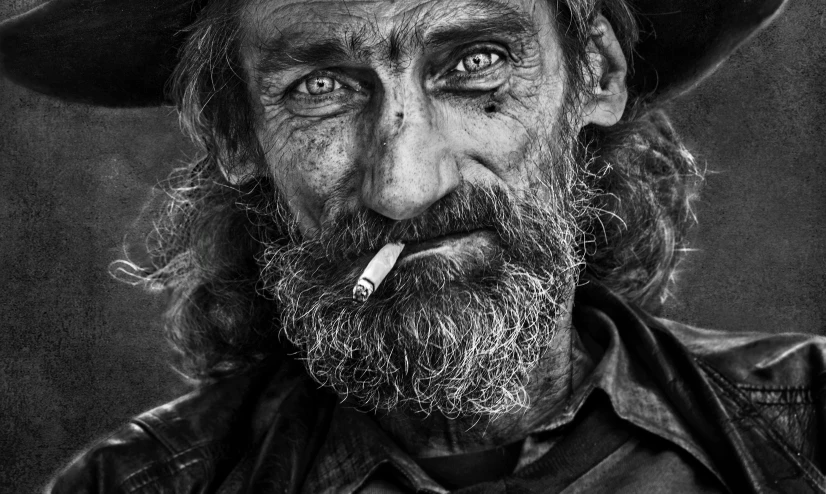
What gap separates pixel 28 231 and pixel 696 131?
229 centimetres

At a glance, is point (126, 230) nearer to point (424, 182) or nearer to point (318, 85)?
point (318, 85)

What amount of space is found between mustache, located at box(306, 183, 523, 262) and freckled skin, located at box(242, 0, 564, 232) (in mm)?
28

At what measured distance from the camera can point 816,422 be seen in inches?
98.6

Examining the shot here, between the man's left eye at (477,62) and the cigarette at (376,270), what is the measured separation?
0.43 meters

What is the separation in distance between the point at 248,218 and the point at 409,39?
0.90 m

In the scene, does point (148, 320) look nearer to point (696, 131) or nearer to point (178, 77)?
point (178, 77)

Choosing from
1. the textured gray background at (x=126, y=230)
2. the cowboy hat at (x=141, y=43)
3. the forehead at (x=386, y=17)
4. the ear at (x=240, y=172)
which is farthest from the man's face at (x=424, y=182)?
the textured gray background at (x=126, y=230)

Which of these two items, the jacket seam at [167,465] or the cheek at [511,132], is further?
the jacket seam at [167,465]

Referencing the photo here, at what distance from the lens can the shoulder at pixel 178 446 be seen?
262 cm

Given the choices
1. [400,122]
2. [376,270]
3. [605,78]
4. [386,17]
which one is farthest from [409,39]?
[605,78]

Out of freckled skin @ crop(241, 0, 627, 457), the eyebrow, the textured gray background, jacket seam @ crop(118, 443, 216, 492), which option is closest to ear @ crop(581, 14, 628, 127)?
freckled skin @ crop(241, 0, 627, 457)

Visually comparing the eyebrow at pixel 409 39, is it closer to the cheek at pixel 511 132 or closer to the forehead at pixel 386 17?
the forehead at pixel 386 17

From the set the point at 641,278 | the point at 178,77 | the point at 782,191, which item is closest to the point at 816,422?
the point at 641,278

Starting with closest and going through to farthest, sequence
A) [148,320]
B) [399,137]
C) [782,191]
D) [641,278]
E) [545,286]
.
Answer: [399,137] → [545,286] → [641,278] → [782,191] → [148,320]
